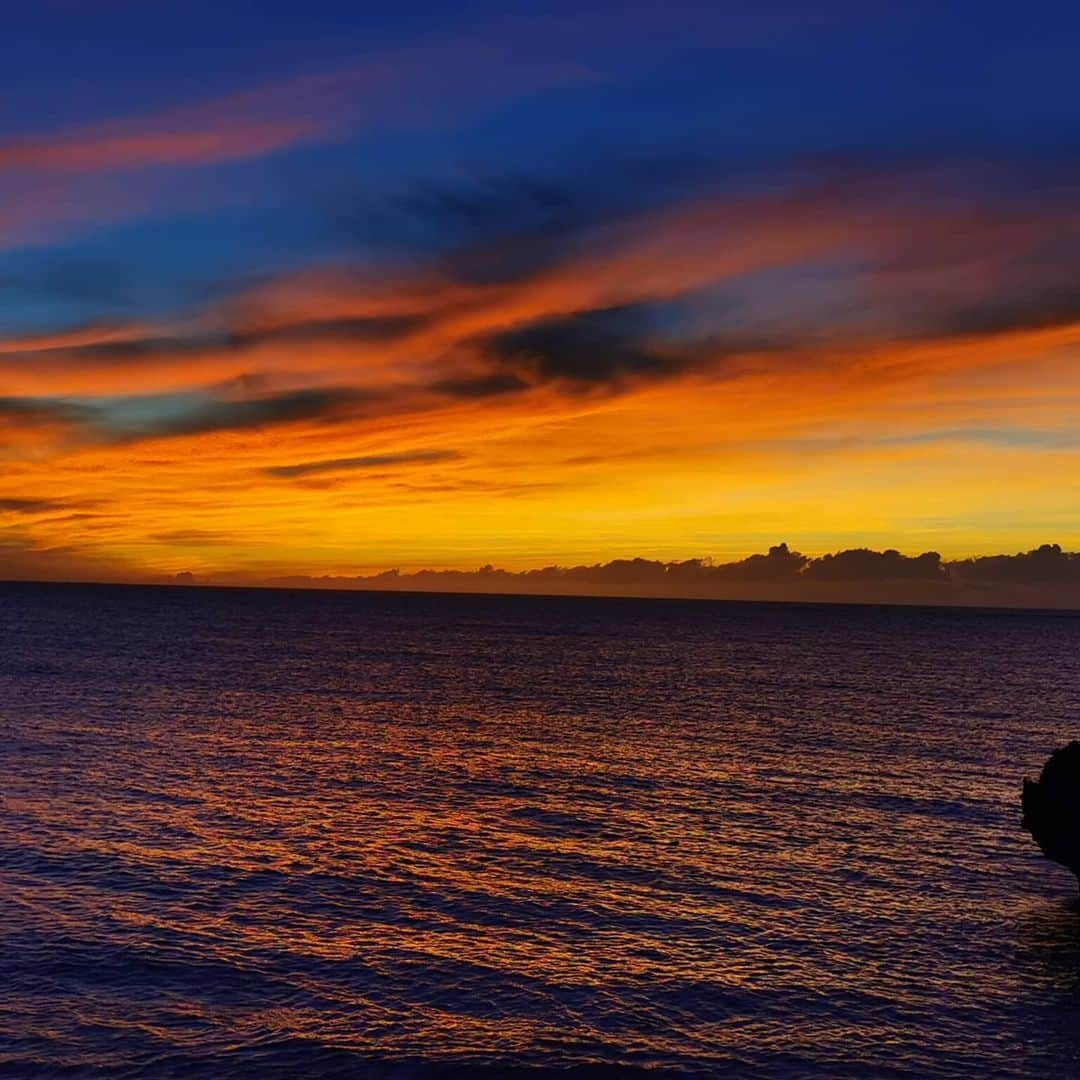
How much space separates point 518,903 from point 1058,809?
2363 cm

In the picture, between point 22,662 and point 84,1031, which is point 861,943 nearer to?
point 84,1031

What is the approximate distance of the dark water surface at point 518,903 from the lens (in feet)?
93.7

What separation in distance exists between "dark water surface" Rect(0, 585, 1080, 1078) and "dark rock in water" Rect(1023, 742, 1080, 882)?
2076 mm

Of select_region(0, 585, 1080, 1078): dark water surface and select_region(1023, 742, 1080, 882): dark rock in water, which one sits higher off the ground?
select_region(1023, 742, 1080, 882): dark rock in water


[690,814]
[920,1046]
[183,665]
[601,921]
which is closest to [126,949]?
[601,921]

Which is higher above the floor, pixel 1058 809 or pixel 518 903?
pixel 1058 809

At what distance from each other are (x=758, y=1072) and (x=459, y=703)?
81.6 metres

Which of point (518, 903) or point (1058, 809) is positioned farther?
point (1058, 809)

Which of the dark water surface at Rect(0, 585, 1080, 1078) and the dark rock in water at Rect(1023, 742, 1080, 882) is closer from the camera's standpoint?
the dark water surface at Rect(0, 585, 1080, 1078)

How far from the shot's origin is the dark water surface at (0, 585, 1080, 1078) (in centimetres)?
2855

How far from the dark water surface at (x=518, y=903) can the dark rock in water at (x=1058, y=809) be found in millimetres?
2076

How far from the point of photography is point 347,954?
3431 cm

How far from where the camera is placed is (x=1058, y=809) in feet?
140

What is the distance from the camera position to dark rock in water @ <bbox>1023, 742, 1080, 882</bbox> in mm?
42062
